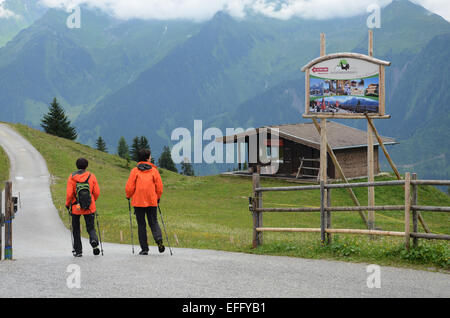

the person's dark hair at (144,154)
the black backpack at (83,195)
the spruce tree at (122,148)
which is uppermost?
the spruce tree at (122,148)

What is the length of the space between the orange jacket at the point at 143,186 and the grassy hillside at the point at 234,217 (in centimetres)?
293

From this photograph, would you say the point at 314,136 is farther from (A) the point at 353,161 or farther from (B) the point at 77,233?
(B) the point at 77,233

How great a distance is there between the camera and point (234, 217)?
2703 centimetres

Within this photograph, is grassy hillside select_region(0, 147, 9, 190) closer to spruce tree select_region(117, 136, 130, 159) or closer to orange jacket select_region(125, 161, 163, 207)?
orange jacket select_region(125, 161, 163, 207)

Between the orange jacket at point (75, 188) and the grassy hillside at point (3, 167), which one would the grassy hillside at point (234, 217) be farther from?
the orange jacket at point (75, 188)

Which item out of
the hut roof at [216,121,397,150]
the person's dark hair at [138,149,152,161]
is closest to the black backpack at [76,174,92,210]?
the person's dark hair at [138,149,152,161]

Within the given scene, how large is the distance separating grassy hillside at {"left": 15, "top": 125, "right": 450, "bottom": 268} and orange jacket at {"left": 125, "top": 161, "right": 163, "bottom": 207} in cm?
293

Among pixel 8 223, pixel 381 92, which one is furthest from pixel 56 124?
pixel 8 223

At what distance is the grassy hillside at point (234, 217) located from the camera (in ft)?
35.1

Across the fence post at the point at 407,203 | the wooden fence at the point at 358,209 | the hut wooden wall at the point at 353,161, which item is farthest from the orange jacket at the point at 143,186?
the hut wooden wall at the point at 353,161

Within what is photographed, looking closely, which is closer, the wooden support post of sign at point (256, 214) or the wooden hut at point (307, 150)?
the wooden support post of sign at point (256, 214)

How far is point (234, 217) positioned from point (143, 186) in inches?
647

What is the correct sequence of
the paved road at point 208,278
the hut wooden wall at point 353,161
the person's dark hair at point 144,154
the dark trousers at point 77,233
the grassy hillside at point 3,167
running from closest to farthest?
1. the paved road at point 208,278
2. the person's dark hair at point 144,154
3. the dark trousers at point 77,233
4. the grassy hillside at point 3,167
5. the hut wooden wall at point 353,161
